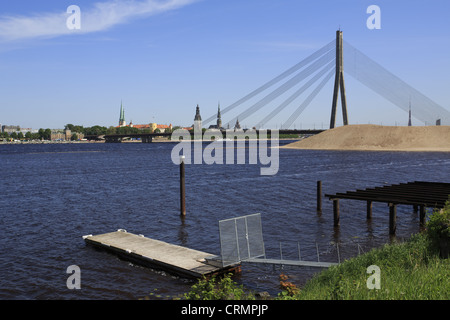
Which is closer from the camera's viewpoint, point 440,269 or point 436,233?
point 440,269

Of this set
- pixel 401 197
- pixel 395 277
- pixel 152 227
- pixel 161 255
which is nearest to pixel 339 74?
pixel 401 197

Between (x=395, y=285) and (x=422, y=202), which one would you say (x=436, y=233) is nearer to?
(x=395, y=285)

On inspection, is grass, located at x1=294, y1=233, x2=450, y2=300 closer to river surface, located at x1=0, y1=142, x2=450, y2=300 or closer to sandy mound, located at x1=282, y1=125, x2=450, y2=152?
river surface, located at x1=0, y1=142, x2=450, y2=300

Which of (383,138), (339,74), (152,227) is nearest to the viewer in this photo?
(152,227)

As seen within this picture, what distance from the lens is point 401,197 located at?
83.3 feet

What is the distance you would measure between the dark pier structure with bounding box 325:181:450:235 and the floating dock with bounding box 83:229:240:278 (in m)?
10.7

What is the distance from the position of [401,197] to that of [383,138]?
123195 millimetres

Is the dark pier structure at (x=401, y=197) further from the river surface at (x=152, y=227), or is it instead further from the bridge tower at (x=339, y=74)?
the bridge tower at (x=339, y=74)

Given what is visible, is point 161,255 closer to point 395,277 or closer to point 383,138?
point 395,277
